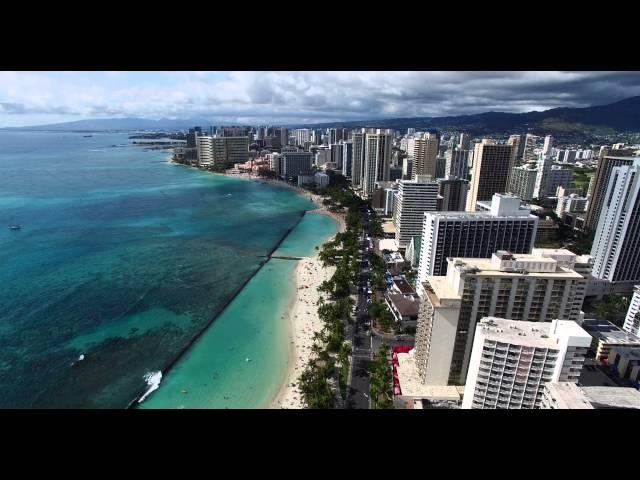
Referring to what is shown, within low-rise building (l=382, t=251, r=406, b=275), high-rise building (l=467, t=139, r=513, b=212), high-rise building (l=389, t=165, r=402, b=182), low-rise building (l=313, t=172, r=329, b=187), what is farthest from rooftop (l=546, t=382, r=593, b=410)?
low-rise building (l=313, t=172, r=329, b=187)

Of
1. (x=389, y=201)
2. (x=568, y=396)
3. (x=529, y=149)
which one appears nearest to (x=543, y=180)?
(x=389, y=201)

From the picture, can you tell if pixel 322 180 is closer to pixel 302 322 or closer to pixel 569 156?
pixel 302 322

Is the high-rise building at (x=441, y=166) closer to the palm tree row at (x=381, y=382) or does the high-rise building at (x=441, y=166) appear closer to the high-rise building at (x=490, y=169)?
the high-rise building at (x=490, y=169)

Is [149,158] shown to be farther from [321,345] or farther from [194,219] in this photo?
[321,345]

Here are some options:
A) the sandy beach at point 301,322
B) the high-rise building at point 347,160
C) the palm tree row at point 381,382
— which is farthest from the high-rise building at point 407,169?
the palm tree row at point 381,382

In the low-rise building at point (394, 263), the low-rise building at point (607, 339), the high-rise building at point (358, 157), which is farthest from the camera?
the high-rise building at point (358, 157)

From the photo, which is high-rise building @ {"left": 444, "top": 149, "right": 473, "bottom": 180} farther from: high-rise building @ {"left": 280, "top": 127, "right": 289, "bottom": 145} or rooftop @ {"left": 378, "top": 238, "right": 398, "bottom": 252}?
high-rise building @ {"left": 280, "top": 127, "right": 289, "bottom": 145}
